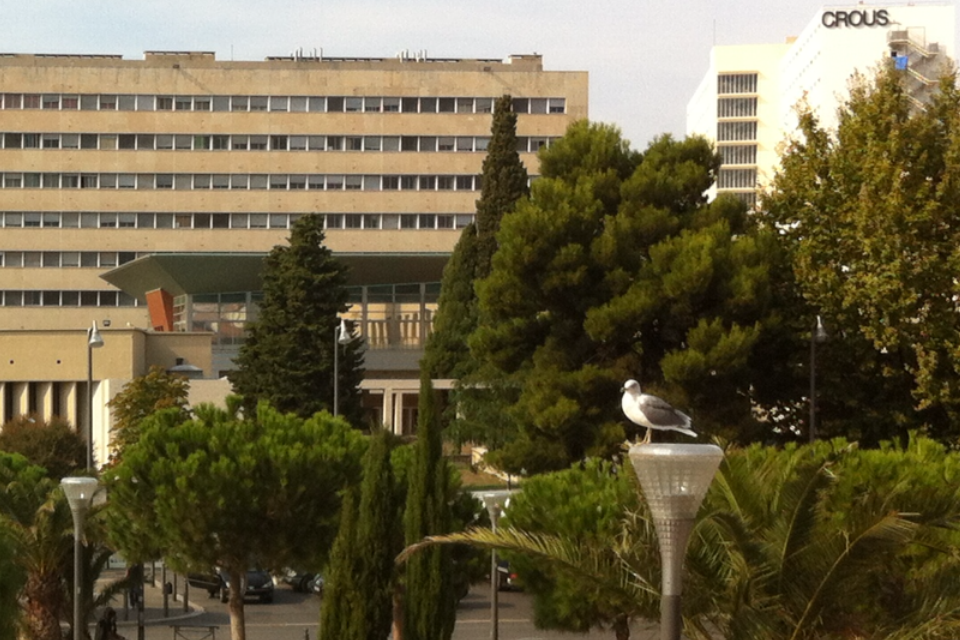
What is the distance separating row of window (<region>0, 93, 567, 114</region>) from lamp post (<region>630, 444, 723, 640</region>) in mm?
84649

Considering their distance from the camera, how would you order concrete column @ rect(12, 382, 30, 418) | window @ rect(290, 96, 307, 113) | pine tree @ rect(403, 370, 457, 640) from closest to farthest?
pine tree @ rect(403, 370, 457, 640) → concrete column @ rect(12, 382, 30, 418) → window @ rect(290, 96, 307, 113)

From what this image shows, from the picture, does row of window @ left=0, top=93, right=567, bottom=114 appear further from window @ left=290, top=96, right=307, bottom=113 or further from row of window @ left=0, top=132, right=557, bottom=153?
row of window @ left=0, top=132, right=557, bottom=153

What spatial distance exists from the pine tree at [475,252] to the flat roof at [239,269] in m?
15.5

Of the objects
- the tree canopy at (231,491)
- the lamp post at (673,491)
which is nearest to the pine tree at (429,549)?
the tree canopy at (231,491)

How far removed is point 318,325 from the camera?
2173 inches

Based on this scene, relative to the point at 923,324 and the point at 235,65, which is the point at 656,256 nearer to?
the point at 923,324

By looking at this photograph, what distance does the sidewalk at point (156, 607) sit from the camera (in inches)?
1476

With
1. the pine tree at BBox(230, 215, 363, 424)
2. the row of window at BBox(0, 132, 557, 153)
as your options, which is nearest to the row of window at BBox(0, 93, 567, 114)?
the row of window at BBox(0, 132, 557, 153)

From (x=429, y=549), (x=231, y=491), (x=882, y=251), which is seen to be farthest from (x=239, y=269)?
(x=429, y=549)

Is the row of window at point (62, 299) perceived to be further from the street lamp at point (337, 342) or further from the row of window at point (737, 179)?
the row of window at point (737, 179)

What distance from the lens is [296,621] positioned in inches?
1489

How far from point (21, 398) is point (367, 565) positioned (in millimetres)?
45521

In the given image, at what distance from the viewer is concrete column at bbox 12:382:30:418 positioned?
65.4 metres

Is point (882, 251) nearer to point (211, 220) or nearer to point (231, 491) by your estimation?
point (231, 491)
